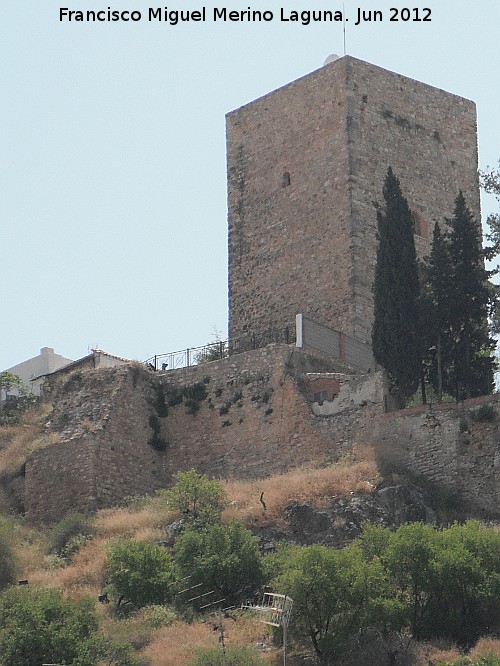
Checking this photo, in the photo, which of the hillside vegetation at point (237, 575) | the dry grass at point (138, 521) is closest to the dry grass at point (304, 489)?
the hillside vegetation at point (237, 575)

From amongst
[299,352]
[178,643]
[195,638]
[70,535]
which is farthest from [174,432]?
[178,643]

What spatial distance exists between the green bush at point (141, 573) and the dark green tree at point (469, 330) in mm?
7286

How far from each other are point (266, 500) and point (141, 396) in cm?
598

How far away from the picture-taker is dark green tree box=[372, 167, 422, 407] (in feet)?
138

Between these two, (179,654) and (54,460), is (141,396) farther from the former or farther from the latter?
(179,654)

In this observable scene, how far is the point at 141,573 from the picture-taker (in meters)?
37.5

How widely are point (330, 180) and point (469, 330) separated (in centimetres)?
597

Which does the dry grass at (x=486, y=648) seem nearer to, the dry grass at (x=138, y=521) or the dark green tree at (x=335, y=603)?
the dark green tree at (x=335, y=603)

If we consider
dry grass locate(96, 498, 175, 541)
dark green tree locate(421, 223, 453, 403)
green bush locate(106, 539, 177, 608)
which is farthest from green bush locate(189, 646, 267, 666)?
dark green tree locate(421, 223, 453, 403)

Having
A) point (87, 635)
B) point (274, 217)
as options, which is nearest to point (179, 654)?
point (87, 635)

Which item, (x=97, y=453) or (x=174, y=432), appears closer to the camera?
(x=97, y=453)

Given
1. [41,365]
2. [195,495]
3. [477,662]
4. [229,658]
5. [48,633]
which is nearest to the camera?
[477,662]

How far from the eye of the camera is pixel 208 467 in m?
43.3

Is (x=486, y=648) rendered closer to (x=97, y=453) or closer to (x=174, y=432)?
(x=97, y=453)
